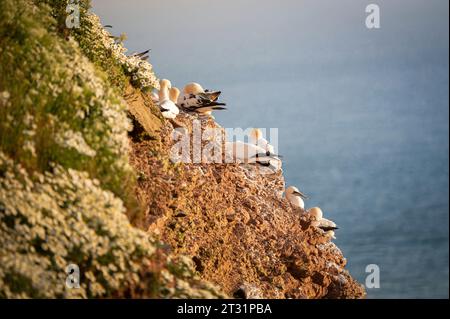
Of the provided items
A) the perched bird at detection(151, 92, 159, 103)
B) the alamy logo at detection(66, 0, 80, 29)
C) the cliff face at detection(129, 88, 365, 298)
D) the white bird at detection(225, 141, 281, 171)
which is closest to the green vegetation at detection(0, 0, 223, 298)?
the cliff face at detection(129, 88, 365, 298)

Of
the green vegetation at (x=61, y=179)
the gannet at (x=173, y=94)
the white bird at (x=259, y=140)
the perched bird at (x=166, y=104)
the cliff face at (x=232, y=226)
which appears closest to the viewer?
the green vegetation at (x=61, y=179)

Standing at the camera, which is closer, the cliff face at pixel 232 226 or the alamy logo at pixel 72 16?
the cliff face at pixel 232 226

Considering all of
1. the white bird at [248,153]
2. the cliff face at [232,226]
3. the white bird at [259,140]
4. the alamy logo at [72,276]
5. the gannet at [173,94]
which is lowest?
the alamy logo at [72,276]

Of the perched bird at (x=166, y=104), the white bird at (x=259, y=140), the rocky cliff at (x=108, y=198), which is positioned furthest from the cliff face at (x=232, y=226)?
the white bird at (x=259, y=140)

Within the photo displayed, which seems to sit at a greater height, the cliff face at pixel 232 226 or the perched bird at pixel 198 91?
the perched bird at pixel 198 91

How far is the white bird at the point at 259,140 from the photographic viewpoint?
11781 mm

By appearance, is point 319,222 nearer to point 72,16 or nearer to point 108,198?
point 72,16

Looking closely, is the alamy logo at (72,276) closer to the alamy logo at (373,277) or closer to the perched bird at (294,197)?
the alamy logo at (373,277)

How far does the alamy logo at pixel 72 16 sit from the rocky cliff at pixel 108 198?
0.29 ft
